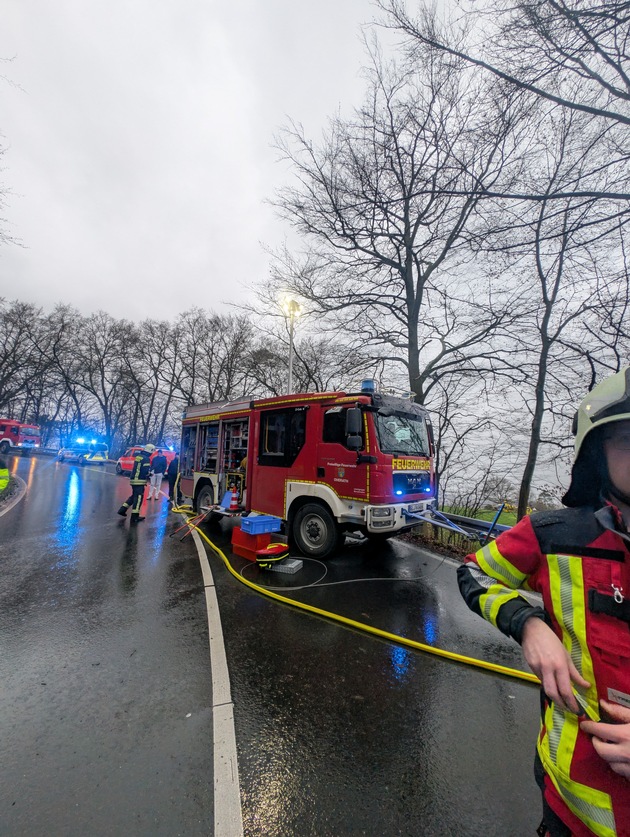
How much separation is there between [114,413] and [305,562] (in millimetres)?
47429

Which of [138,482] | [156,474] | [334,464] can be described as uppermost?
[156,474]

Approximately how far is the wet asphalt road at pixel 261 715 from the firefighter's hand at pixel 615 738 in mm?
1526

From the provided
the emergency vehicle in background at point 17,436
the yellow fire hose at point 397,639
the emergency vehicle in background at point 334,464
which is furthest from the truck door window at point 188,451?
the emergency vehicle in background at point 17,436

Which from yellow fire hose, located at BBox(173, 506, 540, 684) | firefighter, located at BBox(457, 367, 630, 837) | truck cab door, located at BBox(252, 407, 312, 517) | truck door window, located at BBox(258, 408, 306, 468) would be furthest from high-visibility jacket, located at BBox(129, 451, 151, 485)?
firefighter, located at BBox(457, 367, 630, 837)

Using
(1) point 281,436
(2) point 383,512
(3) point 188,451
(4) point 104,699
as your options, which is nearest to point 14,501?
(3) point 188,451

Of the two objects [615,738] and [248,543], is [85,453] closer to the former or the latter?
[248,543]

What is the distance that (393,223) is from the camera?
31.3ft

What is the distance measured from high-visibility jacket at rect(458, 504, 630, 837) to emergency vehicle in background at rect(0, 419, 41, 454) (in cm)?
4327

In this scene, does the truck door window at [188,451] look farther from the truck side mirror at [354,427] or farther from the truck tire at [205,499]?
the truck side mirror at [354,427]

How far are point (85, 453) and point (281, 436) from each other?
31.9 metres

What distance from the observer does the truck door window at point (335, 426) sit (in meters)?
6.24

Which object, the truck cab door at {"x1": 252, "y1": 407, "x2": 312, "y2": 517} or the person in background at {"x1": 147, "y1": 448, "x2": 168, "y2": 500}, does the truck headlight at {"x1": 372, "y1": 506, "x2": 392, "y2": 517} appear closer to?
the truck cab door at {"x1": 252, "y1": 407, "x2": 312, "y2": 517}

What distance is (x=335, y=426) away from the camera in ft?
20.9

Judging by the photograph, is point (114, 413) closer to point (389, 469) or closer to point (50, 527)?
point (50, 527)
